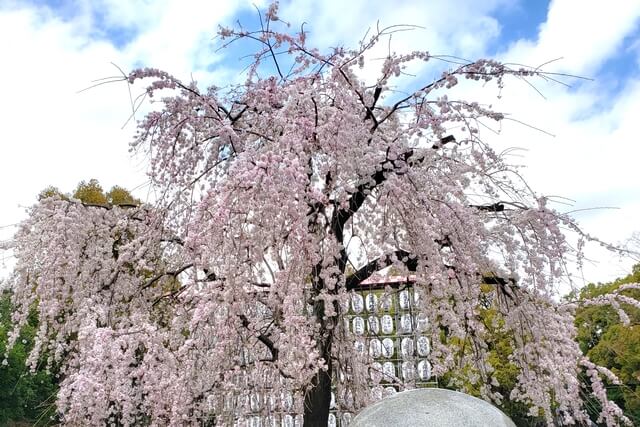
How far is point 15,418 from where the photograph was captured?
2050cm

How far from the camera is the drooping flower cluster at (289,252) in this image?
173 inches

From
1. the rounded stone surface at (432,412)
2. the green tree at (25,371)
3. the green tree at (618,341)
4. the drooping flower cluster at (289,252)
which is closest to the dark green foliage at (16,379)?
the green tree at (25,371)

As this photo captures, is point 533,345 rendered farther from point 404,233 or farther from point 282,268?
point 282,268

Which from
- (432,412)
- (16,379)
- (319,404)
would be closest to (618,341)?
(319,404)

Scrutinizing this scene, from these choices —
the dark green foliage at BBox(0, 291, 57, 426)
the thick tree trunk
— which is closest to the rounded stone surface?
the thick tree trunk

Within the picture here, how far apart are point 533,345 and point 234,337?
11.1 ft

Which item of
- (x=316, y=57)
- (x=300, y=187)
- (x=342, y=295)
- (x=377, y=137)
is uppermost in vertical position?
(x=316, y=57)

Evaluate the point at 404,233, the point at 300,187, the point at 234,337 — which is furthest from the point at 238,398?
the point at 300,187

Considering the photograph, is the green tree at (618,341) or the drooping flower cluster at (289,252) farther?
the green tree at (618,341)

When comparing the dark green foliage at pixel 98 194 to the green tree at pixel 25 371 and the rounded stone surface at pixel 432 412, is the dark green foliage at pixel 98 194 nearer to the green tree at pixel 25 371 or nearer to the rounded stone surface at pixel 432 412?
the green tree at pixel 25 371

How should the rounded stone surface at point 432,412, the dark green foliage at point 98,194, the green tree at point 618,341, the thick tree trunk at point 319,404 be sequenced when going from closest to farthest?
the rounded stone surface at point 432,412, the thick tree trunk at point 319,404, the green tree at point 618,341, the dark green foliage at point 98,194

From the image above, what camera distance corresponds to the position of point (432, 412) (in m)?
3.54

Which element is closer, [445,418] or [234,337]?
[445,418]

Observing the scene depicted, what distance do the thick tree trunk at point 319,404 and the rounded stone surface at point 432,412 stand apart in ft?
6.96
